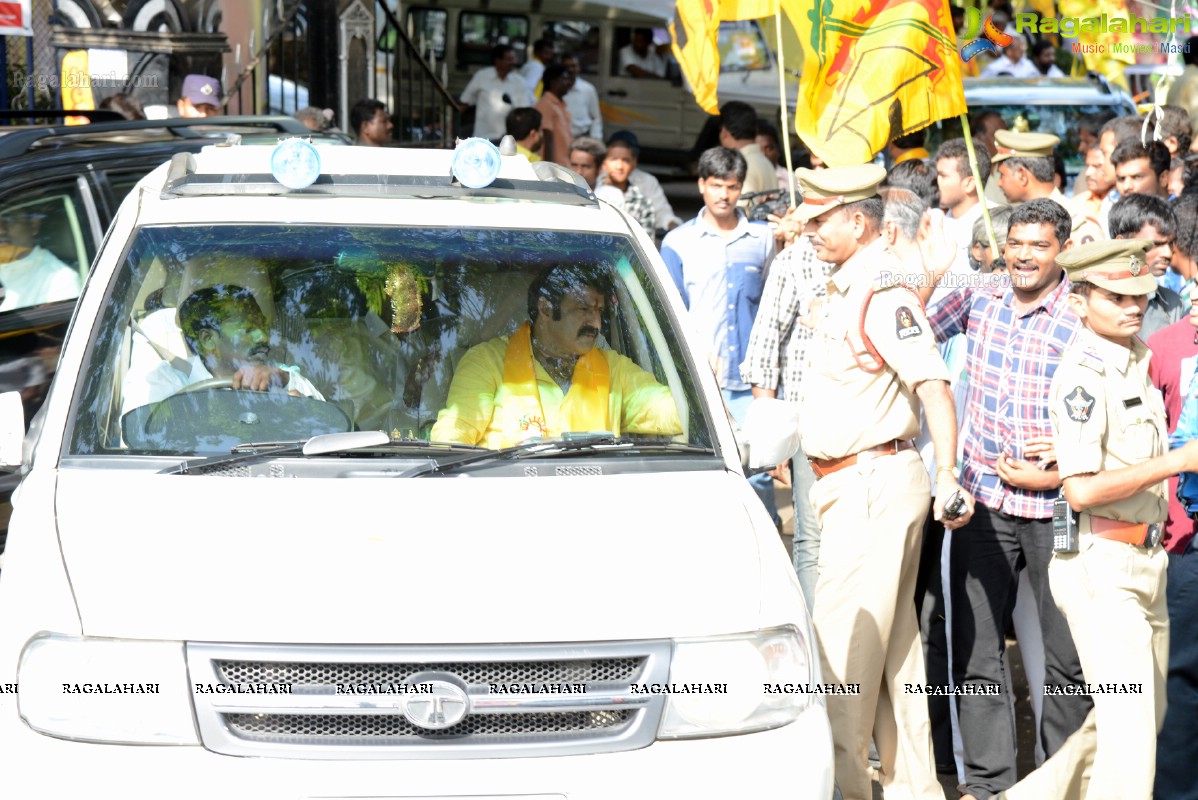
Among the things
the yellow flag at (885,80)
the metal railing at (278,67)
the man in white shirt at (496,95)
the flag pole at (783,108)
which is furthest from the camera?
the man in white shirt at (496,95)

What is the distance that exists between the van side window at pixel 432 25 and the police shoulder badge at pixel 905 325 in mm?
17542

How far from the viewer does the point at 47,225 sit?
21.9ft

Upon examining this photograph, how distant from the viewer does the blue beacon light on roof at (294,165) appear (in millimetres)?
4465

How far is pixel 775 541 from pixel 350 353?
52.2 inches

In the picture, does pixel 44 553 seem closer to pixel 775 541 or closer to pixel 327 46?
pixel 775 541

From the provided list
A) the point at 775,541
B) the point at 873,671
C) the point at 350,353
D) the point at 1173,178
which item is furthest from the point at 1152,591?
the point at 1173,178

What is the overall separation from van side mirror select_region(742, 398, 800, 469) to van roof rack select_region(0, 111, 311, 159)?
3.90m

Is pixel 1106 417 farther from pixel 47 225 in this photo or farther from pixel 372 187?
pixel 47 225

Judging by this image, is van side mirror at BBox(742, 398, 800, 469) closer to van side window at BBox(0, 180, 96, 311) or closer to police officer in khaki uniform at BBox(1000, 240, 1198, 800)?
police officer in khaki uniform at BBox(1000, 240, 1198, 800)

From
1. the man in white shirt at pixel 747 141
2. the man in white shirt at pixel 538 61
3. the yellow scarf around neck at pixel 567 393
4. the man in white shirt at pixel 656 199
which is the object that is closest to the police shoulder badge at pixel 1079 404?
the yellow scarf around neck at pixel 567 393

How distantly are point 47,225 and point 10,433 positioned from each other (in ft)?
9.86

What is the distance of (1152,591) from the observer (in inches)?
184

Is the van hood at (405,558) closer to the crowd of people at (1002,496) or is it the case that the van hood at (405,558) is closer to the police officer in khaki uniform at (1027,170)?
the crowd of people at (1002,496)

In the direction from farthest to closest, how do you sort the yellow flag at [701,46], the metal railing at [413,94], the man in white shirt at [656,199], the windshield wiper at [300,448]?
the metal railing at [413,94], the man in white shirt at [656,199], the yellow flag at [701,46], the windshield wiper at [300,448]
